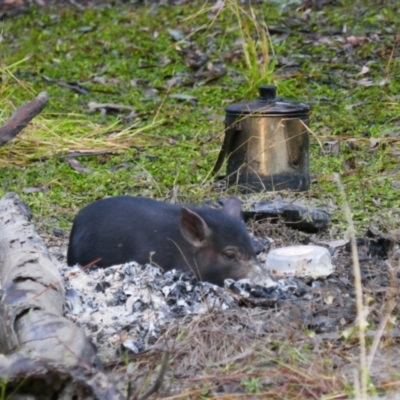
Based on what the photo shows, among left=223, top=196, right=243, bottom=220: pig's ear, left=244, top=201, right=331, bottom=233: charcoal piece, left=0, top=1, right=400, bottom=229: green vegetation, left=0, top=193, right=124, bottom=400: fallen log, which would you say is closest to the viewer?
left=0, top=193, right=124, bottom=400: fallen log

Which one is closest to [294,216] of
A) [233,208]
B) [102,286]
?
[233,208]

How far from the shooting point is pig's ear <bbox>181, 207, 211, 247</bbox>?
18.5 ft

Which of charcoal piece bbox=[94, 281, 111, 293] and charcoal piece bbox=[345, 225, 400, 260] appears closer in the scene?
charcoal piece bbox=[94, 281, 111, 293]

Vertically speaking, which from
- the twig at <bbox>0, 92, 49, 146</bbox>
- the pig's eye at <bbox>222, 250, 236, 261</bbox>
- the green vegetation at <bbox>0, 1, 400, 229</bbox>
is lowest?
the green vegetation at <bbox>0, 1, 400, 229</bbox>

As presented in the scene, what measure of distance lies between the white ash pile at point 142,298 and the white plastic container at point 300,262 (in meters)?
0.16

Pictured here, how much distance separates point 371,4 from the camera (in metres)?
13.2

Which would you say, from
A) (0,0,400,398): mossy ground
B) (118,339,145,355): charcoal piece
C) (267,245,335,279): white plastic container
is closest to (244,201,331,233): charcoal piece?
(0,0,400,398): mossy ground

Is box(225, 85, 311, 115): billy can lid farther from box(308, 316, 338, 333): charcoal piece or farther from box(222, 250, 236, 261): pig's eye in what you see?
box(308, 316, 338, 333): charcoal piece

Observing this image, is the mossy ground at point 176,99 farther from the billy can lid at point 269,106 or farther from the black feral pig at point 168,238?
the black feral pig at point 168,238

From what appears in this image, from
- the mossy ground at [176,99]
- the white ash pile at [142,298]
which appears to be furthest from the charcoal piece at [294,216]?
the white ash pile at [142,298]

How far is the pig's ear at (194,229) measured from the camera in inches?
223

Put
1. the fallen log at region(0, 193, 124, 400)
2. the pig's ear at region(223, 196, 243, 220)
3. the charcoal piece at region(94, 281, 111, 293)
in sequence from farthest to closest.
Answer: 1. the pig's ear at region(223, 196, 243, 220)
2. the charcoal piece at region(94, 281, 111, 293)
3. the fallen log at region(0, 193, 124, 400)

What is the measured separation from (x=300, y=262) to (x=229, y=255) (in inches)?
16.3

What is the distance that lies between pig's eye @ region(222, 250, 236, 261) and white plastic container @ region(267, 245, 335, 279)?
0.83ft
